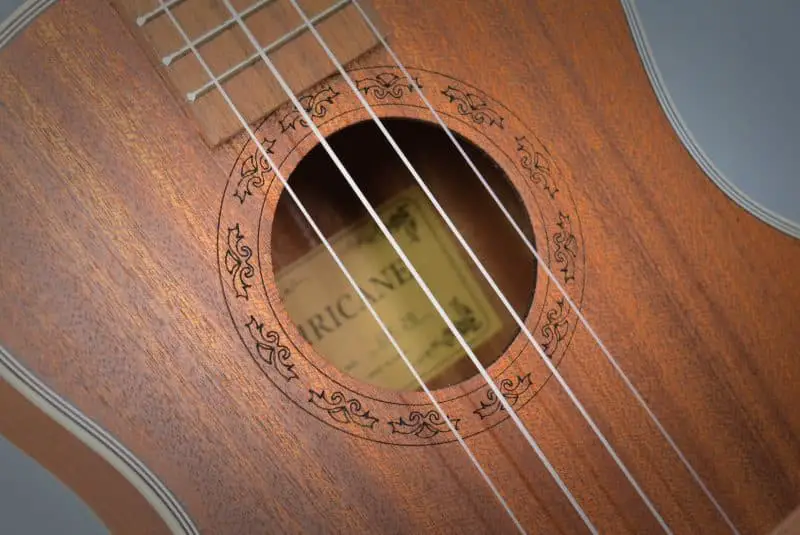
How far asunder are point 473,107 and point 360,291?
9.2 inches

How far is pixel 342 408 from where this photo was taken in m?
0.87

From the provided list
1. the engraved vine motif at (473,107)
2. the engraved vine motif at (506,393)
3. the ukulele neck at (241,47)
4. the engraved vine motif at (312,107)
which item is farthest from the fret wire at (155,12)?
the engraved vine motif at (506,393)

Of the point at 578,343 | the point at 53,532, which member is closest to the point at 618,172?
the point at 578,343

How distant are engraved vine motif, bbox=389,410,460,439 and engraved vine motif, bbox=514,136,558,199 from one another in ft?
0.87

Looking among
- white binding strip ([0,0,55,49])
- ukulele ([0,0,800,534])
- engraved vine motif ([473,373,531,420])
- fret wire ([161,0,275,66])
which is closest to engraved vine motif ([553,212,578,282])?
ukulele ([0,0,800,534])

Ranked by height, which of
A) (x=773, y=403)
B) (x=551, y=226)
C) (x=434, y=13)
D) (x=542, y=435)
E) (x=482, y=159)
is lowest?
(x=773, y=403)

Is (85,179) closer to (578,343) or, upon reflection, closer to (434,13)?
(434,13)

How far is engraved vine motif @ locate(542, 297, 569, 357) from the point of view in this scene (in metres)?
0.93

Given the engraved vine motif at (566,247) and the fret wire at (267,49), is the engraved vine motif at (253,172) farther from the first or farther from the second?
the engraved vine motif at (566,247)

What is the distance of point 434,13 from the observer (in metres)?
0.96

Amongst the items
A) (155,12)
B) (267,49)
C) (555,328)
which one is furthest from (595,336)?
(155,12)

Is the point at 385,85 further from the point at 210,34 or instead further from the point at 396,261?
the point at 396,261

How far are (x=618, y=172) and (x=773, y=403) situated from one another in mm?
303

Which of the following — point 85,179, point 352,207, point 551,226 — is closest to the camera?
point 85,179
